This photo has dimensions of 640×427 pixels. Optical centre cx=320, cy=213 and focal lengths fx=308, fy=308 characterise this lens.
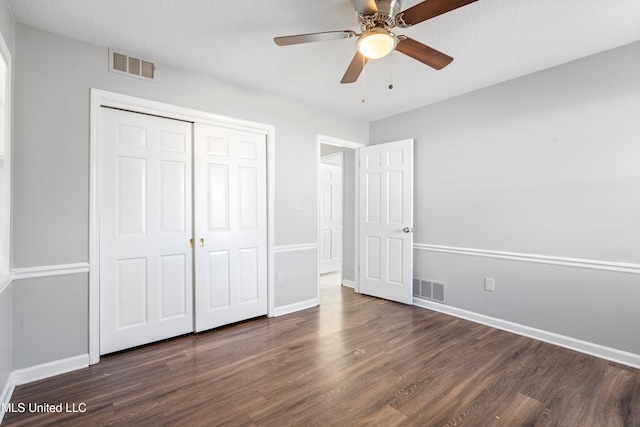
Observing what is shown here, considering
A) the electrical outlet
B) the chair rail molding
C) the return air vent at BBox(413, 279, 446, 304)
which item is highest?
the chair rail molding

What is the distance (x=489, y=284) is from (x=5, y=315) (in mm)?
4047

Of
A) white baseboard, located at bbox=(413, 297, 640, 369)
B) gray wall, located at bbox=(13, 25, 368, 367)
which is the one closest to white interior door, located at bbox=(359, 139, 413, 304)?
white baseboard, located at bbox=(413, 297, 640, 369)

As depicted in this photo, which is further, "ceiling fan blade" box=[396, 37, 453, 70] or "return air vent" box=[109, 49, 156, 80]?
"return air vent" box=[109, 49, 156, 80]

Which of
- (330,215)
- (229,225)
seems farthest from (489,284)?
(330,215)

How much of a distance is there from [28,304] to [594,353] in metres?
4.46

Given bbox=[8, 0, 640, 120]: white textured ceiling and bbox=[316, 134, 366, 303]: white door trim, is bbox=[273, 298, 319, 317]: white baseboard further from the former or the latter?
bbox=[8, 0, 640, 120]: white textured ceiling

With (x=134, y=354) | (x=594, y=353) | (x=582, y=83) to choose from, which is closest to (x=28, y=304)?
(x=134, y=354)

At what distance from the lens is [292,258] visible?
3.70m

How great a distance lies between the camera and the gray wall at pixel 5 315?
6.21 ft

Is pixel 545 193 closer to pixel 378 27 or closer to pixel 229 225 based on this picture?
pixel 378 27

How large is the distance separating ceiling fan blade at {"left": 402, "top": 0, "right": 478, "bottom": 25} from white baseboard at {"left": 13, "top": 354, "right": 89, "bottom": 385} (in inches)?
129

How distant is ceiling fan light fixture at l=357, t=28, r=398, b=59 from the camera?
1.80 m

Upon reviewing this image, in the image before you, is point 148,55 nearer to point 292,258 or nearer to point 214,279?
point 214,279

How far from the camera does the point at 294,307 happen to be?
3.70m
